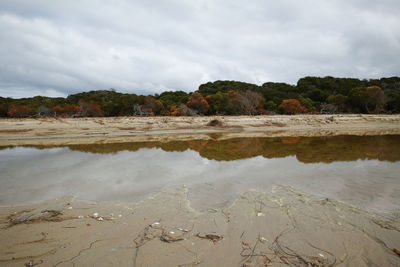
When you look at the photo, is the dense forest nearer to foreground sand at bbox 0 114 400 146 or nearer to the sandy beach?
foreground sand at bbox 0 114 400 146

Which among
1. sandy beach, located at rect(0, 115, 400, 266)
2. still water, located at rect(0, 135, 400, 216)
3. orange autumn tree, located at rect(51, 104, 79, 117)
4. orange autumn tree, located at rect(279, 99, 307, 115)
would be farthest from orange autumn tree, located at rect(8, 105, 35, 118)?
orange autumn tree, located at rect(279, 99, 307, 115)

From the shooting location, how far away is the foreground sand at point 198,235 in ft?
8.38

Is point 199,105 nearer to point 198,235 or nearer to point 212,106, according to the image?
point 212,106

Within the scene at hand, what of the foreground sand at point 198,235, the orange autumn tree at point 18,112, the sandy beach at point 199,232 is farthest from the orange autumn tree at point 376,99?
the orange autumn tree at point 18,112

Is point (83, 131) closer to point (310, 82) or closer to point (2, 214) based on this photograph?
point (2, 214)

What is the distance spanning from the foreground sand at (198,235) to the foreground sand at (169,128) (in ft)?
39.6

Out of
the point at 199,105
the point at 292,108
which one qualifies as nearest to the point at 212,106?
the point at 199,105

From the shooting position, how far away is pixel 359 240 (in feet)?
9.58

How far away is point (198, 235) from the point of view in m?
3.06

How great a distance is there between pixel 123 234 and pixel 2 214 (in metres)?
2.75

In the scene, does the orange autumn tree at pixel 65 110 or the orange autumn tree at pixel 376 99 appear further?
the orange autumn tree at pixel 376 99

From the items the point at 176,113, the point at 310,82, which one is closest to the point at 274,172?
the point at 176,113

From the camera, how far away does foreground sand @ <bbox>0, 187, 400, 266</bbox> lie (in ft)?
8.38

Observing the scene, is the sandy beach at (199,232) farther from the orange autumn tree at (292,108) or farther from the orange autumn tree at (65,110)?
the orange autumn tree at (65,110)
